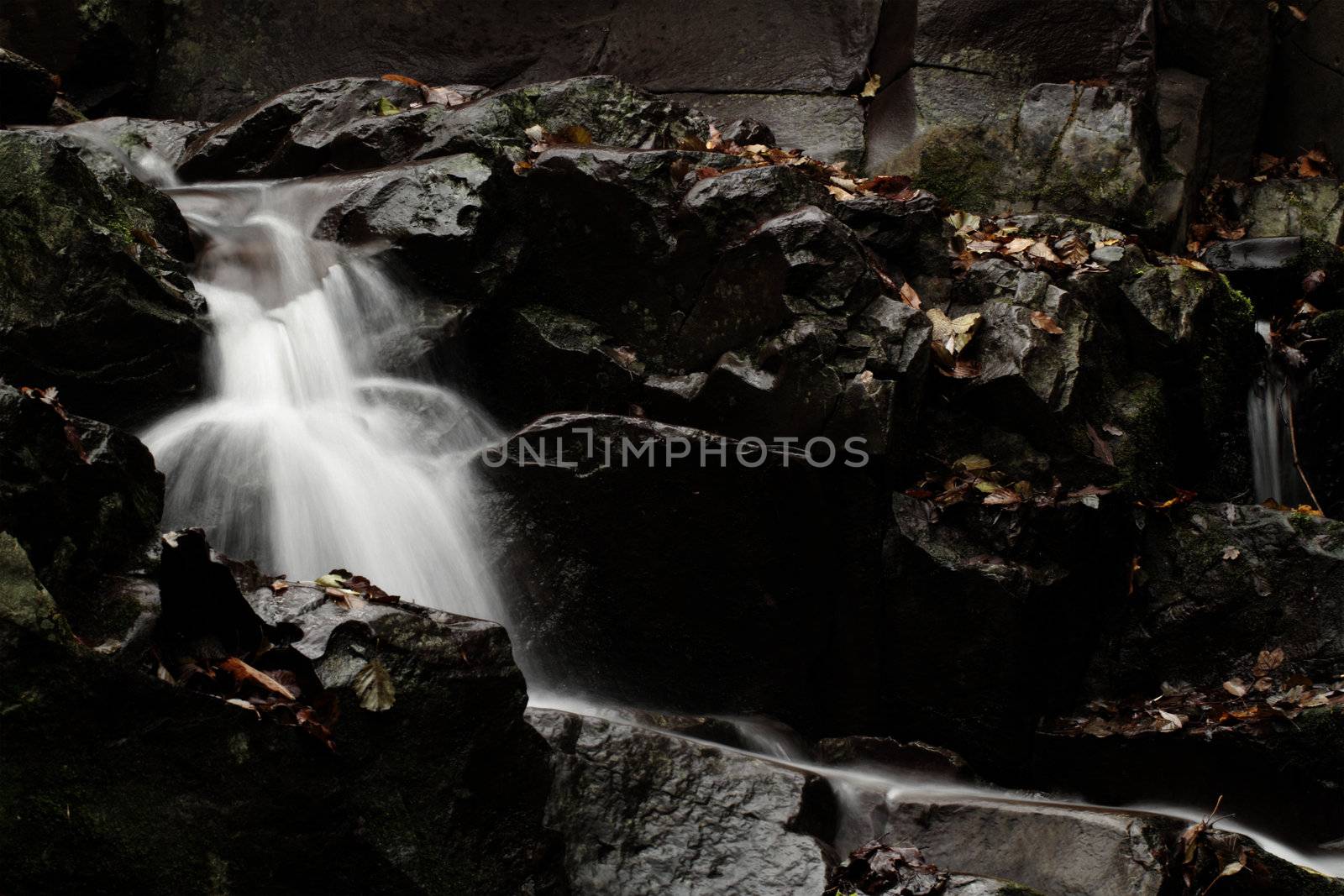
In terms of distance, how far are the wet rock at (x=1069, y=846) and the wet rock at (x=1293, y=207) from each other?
232 inches

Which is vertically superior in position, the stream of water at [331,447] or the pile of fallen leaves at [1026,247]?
the pile of fallen leaves at [1026,247]

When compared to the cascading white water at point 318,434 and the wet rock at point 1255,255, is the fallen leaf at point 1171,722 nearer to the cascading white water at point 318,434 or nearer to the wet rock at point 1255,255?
the cascading white water at point 318,434

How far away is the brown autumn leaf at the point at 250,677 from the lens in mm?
3021

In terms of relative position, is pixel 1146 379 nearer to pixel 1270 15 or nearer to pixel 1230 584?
pixel 1230 584

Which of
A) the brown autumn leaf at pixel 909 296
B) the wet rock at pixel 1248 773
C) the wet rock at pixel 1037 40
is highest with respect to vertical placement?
the wet rock at pixel 1037 40

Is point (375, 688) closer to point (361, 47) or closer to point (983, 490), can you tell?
point (983, 490)

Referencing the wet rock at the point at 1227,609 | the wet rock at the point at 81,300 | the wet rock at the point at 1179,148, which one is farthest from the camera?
the wet rock at the point at 1179,148

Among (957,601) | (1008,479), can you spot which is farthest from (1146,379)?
(957,601)

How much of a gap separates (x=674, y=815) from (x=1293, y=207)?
729cm

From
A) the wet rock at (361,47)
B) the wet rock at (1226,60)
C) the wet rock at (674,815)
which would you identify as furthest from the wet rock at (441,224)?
the wet rock at (1226,60)


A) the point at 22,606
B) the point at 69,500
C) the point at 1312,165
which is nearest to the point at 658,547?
the point at 69,500

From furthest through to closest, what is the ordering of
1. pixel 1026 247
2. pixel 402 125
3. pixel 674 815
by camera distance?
pixel 402 125
pixel 1026 247
pixel 674 815

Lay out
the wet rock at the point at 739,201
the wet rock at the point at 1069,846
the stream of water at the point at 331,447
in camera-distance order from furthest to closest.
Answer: the wet rock at the point at 739,201
the stream of water at the point at 331,447
the wet rock at the point at 1069,846

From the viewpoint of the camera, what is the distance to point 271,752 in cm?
294
